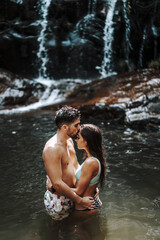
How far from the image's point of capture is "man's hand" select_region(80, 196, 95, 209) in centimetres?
321

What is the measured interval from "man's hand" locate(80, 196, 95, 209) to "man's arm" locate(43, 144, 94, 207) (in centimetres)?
5

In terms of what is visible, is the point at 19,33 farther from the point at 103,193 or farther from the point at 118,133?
the point at 103,193

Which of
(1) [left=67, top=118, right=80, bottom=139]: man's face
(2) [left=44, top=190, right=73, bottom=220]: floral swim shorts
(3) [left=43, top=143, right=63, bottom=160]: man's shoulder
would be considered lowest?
(2) [left=44, top=190, right=73, bottom=220]: floral swim shorts

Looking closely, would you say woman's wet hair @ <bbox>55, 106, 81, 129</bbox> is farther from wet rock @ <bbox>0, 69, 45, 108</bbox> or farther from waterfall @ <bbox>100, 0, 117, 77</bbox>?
waterfall @ <bbox>100, 0, 117, 77</bbox>

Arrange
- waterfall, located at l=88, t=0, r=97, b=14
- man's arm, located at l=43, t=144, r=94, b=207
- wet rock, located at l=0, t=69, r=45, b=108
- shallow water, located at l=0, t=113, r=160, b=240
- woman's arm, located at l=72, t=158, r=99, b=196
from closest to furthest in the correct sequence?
1. man's arm, located at l=43, t=144, r=94, b=207
2. woman's arm, located at l=72, t=158, r=99, b=196
3. shallow water, located at l=0, t=113, r=160, b=240
4. wet rock, located at l=0, t=69, r=45, b=108
5. waterfall, located at l=88, t=0, r=97, b=14

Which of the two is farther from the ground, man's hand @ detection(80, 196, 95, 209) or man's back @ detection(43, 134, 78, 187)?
man's back @ detection(43, 134, 78, 187)

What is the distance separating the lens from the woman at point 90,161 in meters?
3.19

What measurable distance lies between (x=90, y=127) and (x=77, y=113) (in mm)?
255

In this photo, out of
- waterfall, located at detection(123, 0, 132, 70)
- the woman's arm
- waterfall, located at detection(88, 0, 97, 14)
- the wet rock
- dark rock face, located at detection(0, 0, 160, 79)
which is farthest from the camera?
waterfall, located at detection(88, 0, 97, 14)

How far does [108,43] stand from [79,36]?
7.47 ft

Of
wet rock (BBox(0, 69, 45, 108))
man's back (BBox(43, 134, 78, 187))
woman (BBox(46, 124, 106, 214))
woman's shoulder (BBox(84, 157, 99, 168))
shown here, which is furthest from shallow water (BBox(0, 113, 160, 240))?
wet rock (BBox(0, 69, 45, 108))

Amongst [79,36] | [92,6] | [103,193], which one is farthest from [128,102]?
[92,6]

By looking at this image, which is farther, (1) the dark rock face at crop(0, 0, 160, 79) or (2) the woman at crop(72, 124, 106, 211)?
(1) the dark rock face at crop(0, 0, 160, 79)

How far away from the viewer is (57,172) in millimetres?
3084
